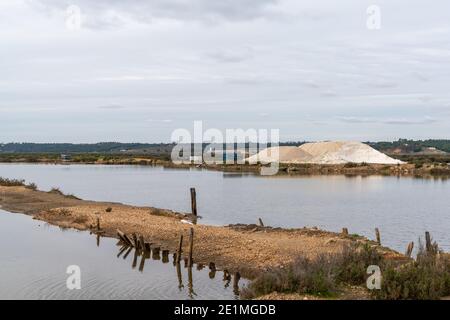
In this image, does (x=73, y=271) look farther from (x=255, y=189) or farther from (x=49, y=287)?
(x=255, y=189)

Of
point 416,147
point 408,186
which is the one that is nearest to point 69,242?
point 408,186

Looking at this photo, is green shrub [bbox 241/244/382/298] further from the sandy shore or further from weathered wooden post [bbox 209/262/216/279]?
weathered wooden post [bbox 209/262/216/279]

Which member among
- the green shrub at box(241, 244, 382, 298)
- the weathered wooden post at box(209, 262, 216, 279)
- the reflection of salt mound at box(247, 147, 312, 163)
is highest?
the reflection of salt mound at box(247, 147, 312, 163)

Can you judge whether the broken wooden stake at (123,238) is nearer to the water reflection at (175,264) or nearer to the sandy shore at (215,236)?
the water reflection at (175,264)

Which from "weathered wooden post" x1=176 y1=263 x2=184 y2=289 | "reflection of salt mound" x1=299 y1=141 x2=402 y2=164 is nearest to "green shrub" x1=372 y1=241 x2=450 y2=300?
"weathered wooden post" x1=176 y1=263 x2=184 y2=289

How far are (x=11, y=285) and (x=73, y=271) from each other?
81.0 inches

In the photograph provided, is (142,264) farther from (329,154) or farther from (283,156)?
(329,154)

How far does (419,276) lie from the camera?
473 inches

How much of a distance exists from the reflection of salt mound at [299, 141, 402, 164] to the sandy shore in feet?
233

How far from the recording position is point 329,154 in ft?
346

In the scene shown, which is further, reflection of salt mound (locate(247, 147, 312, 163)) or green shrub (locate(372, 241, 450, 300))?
reflection of salt mound (locate(247, 147, 312, 163))

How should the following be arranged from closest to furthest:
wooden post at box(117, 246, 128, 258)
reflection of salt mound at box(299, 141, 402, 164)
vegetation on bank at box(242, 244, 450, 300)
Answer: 1. vegetation on bank at box(242, 244, 450, 300)
2. wooden post at box(117, 246, 128, 258)
3. reflection of salt mound at box(299, 141, 402, 164)

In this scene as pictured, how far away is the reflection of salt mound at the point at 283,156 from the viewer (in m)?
104

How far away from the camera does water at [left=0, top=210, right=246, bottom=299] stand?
48.7 feet
